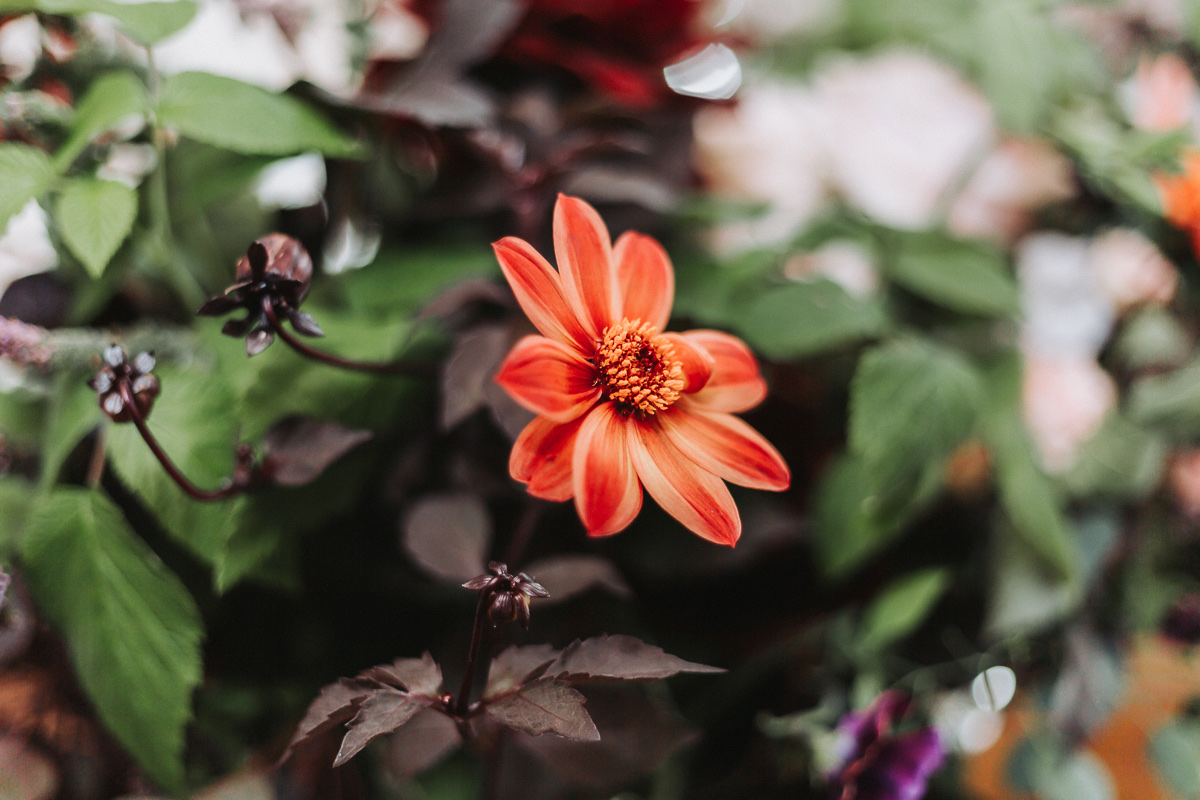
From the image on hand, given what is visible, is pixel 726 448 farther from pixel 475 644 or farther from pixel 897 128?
pixel 897 128

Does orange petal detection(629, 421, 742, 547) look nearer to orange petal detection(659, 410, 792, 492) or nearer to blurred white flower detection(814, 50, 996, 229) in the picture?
orange petal detection(659, 410, 792, 492)

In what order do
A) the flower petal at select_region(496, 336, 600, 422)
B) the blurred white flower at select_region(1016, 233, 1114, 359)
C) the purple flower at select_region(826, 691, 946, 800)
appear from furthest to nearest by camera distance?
the blurred white flower at select_region(1016, 233, 1114, 359) < the purple flower at select_region(826, 691, 946, 800) < the flower petal at select_region(496, 336, 600, 422)

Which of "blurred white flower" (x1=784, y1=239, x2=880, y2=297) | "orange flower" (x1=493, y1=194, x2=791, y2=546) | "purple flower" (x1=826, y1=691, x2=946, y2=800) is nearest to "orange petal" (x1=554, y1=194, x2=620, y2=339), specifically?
"orange flower" (x1=493, y1=194, x2=791, y2=546)

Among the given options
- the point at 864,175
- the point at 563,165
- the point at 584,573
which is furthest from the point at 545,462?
the point at 864,175

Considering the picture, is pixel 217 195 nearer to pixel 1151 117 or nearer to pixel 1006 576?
pixel 1006 576

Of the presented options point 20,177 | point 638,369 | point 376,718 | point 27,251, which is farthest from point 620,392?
point 27,251

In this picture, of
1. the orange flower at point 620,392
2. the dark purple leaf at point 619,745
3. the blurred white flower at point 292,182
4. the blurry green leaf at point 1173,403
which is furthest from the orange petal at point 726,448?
the blurry green leaf at point 1173,403

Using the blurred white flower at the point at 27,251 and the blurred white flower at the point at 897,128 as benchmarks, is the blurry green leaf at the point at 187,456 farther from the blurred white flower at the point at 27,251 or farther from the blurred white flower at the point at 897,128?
the blurred white flower at the point at 897,128
